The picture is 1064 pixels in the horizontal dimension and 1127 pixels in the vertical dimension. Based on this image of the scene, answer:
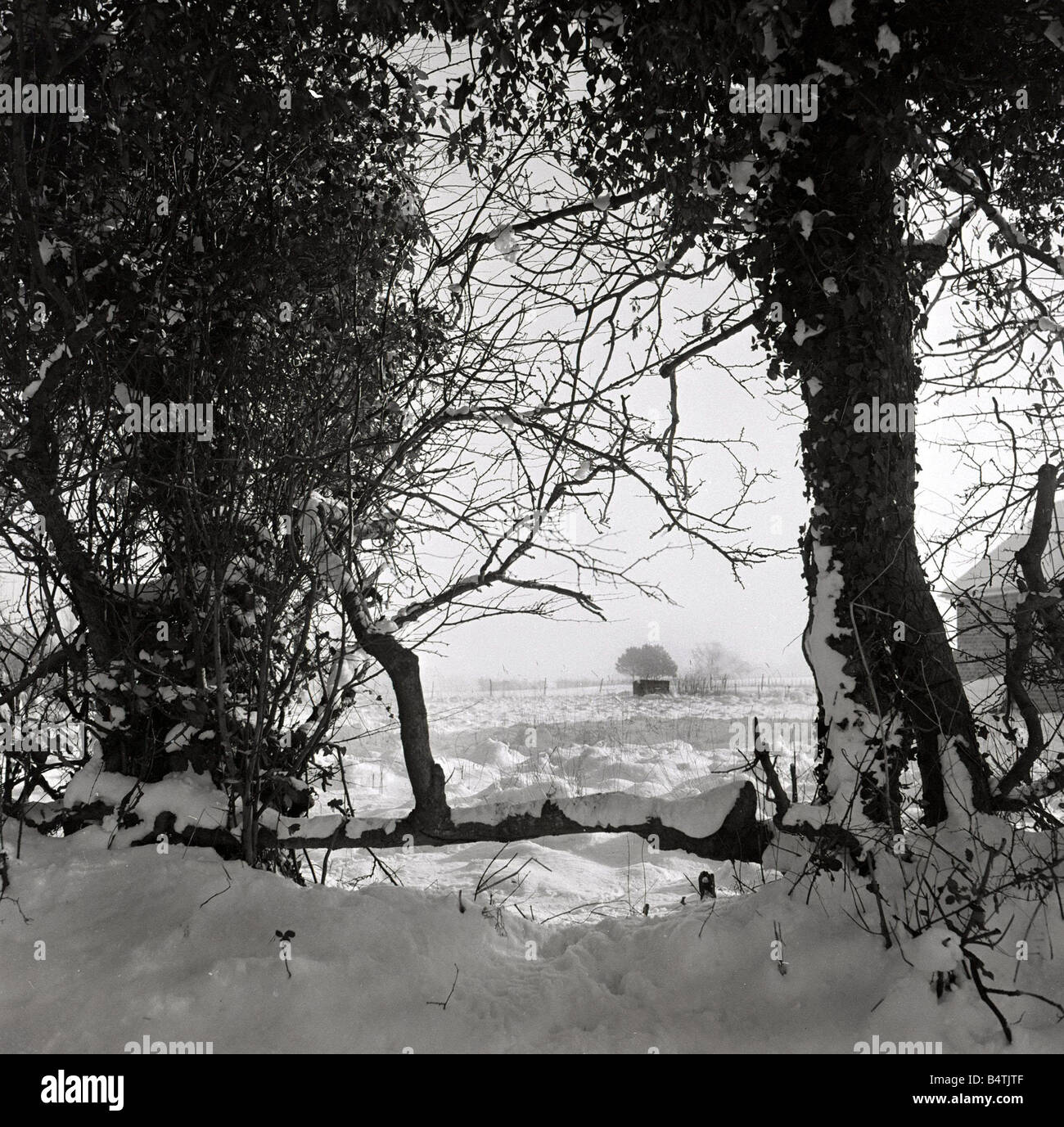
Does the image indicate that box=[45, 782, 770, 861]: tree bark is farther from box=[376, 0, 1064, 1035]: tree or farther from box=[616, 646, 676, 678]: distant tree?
box=[616, 646, 676, 678]: distant tree

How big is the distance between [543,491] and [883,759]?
245 centimetres

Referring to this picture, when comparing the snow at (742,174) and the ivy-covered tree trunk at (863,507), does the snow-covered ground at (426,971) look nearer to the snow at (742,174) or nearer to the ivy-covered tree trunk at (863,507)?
the ivy-covered tree trunk at (863,507)

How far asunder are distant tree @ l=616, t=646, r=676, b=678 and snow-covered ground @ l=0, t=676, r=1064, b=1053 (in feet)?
100

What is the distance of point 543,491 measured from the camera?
5.03 meters

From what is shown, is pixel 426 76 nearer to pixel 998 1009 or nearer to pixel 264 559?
pixel 264 559

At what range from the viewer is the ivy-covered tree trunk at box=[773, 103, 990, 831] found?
3863 mm

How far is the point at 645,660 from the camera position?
35.0 meters

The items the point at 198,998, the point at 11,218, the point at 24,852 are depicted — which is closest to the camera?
the point at 198,998

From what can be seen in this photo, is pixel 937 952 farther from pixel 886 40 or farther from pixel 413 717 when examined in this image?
pixel 886 40

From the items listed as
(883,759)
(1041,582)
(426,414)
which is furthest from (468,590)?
(1041,582)

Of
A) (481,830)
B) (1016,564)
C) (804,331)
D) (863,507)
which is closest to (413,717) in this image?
(481,830)

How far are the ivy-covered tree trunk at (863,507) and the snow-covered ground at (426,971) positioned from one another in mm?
773

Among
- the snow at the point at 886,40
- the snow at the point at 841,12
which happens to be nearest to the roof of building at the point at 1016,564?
the snow at the point at 886,40

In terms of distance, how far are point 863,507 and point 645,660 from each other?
3146 centimetres
